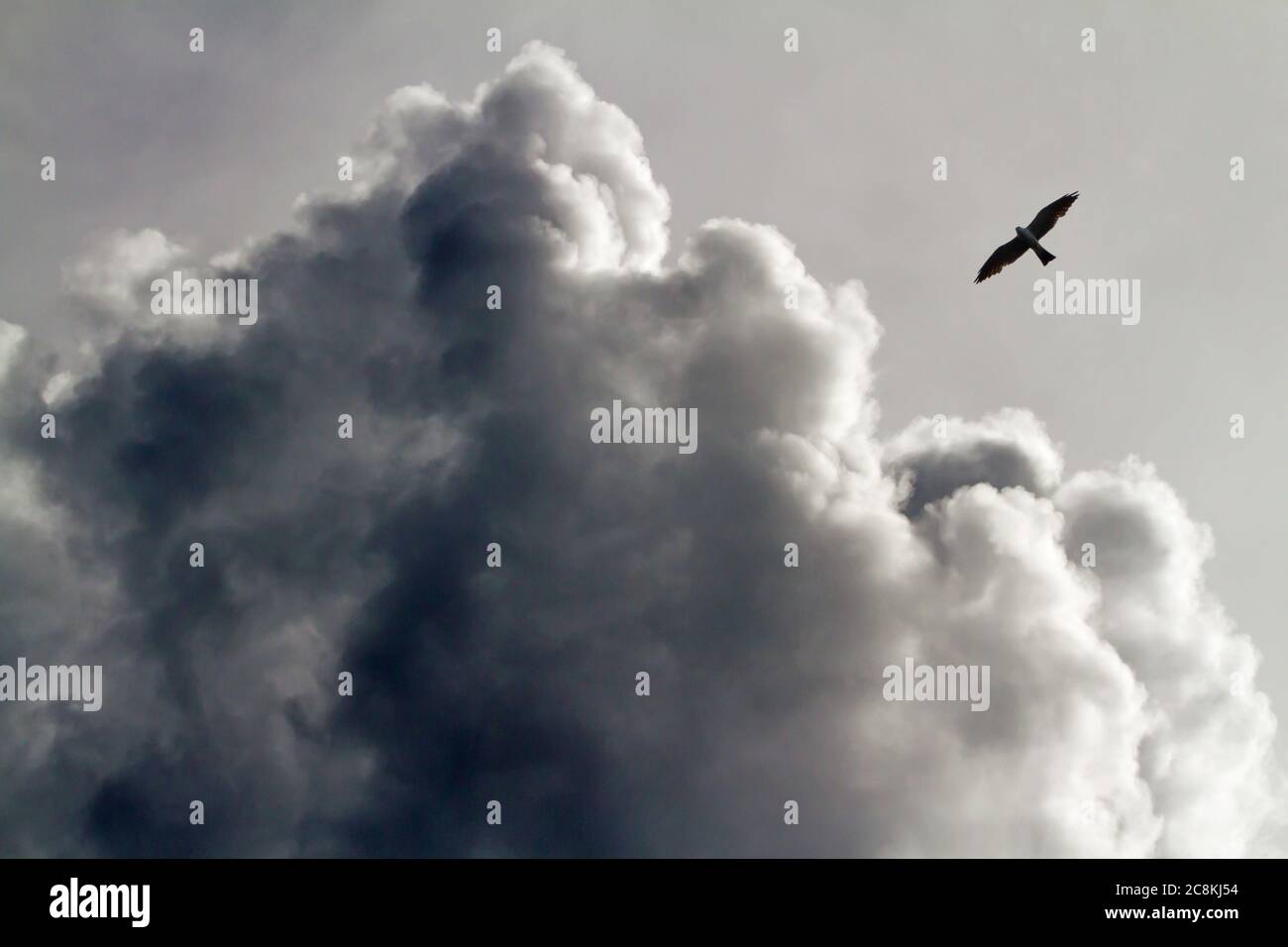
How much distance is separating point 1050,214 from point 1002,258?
3540mm

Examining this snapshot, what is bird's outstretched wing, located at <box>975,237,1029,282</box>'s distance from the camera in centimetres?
5681

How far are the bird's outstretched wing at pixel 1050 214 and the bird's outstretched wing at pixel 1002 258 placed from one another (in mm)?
1187

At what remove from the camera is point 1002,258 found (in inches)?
2271

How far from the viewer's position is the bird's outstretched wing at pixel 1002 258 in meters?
56.8

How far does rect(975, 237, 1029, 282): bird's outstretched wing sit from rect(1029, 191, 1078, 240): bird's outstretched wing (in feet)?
3.89

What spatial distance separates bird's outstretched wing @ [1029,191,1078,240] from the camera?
182 ft
